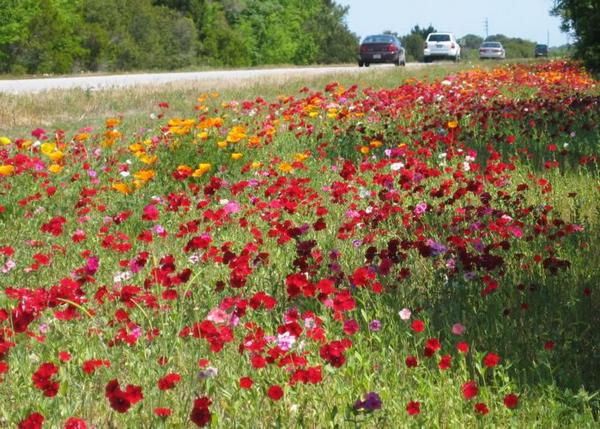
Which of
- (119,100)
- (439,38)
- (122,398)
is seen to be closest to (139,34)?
(439,38)

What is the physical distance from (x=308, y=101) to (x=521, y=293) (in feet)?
20.0

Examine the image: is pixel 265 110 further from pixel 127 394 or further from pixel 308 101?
pixel 127 394

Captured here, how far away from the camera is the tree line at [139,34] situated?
37.4 metres

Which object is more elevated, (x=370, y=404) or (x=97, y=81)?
(x=97, y=81)

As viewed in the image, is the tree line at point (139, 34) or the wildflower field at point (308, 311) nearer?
the wildflower field at point (308, 311)

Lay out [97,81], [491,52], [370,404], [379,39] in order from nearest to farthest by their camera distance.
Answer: [370,404]
[97,81]
[379,39]
[491,52]

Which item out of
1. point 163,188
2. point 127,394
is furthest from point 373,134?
point 127,394

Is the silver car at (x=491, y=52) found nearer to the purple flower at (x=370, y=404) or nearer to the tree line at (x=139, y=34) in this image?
the tree line at (x=139, y=34)

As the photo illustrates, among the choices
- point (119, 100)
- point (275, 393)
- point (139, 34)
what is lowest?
point (275, 393)

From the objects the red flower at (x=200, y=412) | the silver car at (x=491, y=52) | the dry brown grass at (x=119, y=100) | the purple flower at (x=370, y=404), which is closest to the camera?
the red flower at (x=200, y=412)

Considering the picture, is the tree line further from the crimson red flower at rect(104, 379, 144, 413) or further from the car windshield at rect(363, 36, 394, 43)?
the crimson red flower at rect(104, 379, 144, 413)

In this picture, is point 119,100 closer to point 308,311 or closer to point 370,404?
point 308,311

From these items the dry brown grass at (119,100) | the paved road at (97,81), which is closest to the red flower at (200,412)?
the dry brown grass at (119,100)

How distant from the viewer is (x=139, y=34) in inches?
1756
